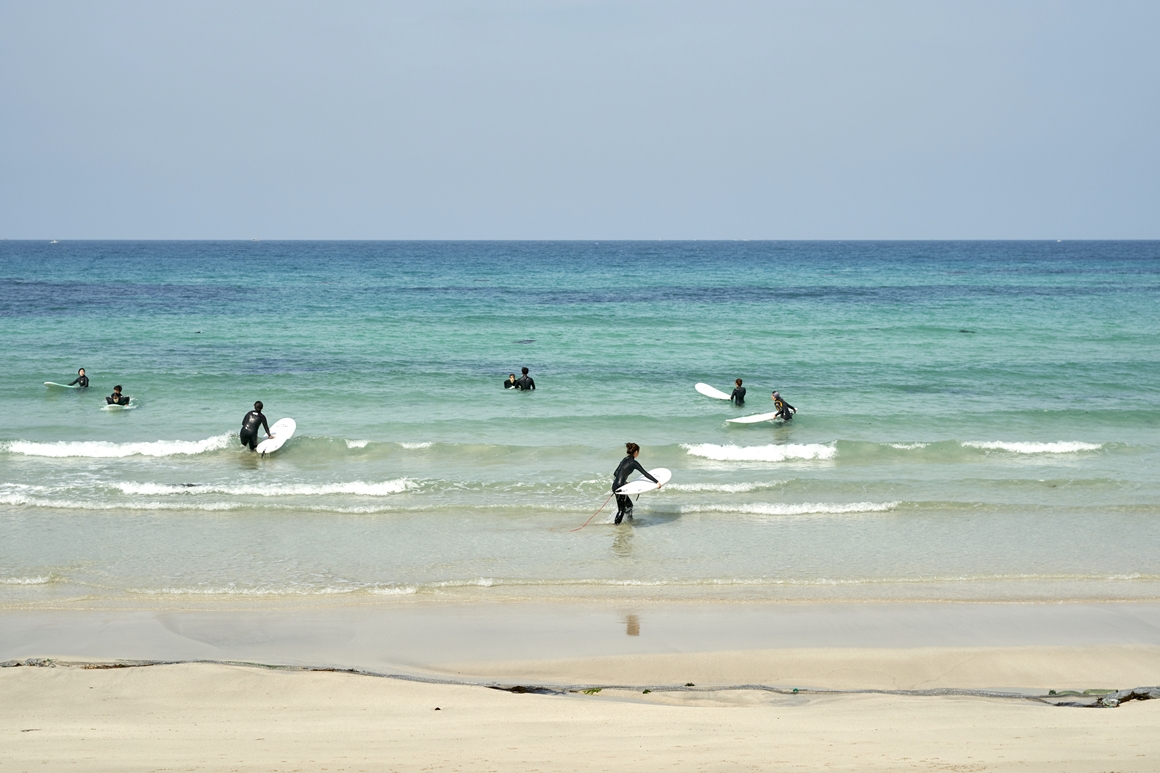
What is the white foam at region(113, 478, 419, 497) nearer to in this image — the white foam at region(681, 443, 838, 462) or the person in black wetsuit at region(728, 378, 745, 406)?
the white foam at region(681, 443, 838, 462)

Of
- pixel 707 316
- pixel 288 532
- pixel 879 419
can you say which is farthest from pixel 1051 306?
pixel 288 532

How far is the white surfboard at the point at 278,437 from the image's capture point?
58.0 feet

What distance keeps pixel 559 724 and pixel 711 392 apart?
17.0 m

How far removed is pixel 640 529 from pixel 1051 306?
3801 cm

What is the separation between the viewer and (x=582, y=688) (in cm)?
826

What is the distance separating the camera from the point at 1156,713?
7.09 meters

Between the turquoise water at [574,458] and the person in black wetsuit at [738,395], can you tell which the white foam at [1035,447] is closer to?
the turquoise water at [574,458]

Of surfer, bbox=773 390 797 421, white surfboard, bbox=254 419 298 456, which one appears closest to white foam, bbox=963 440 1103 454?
surfer, bbox=773 390 797 421

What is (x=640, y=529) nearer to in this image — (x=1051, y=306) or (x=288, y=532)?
(x=288, y=532)


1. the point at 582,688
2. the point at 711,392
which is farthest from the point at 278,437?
the point at 582,688

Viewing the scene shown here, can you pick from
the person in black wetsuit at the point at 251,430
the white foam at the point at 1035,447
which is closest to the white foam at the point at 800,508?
the white foam at the point at 1035,447

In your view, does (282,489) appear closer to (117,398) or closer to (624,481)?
(624,481)

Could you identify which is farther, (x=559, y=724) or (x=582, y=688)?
(x=582, y=688)

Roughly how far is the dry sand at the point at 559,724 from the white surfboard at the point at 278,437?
958cm
